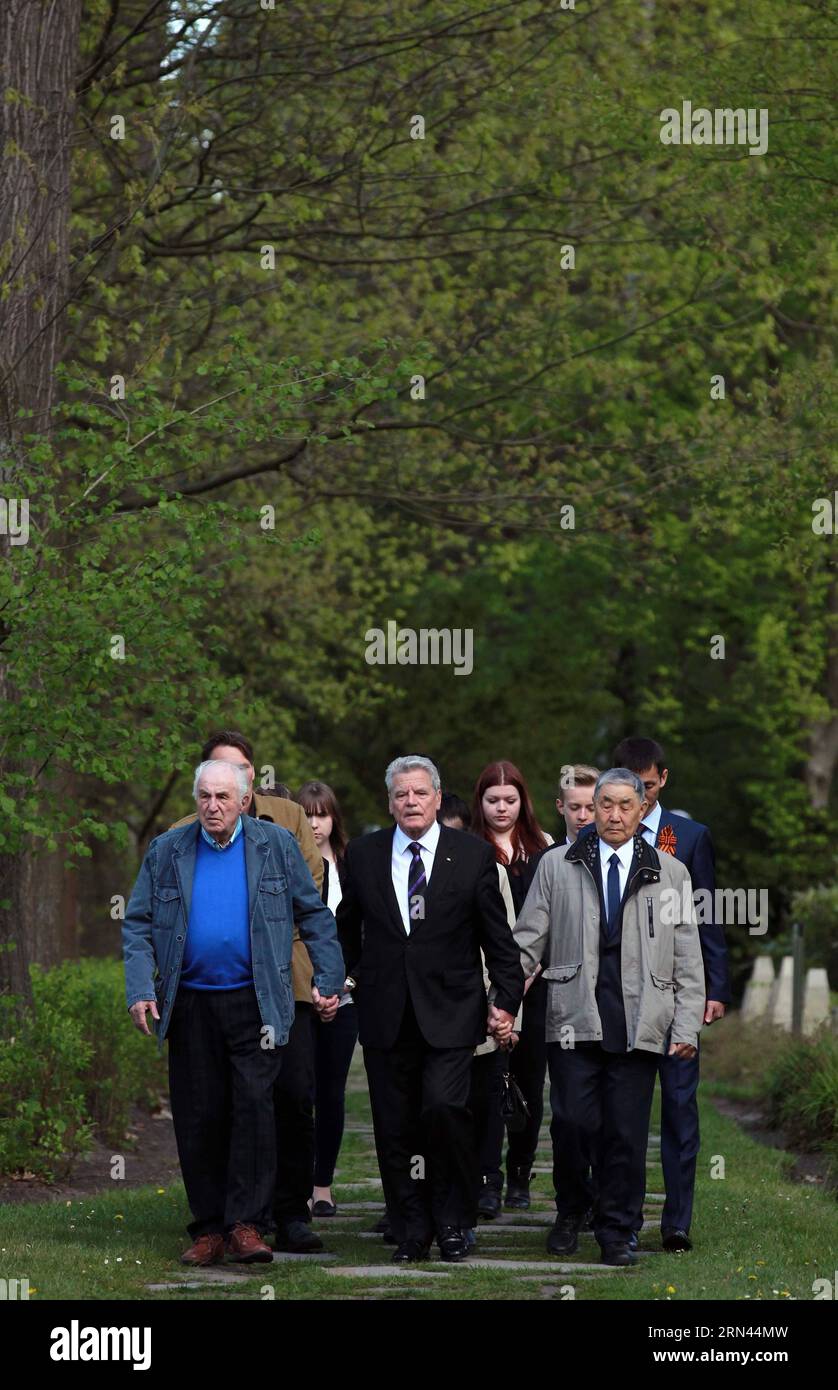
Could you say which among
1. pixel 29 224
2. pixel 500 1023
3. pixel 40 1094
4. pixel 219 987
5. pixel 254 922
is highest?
pixel 29 224

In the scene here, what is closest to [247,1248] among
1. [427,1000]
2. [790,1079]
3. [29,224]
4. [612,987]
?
[427,1000]

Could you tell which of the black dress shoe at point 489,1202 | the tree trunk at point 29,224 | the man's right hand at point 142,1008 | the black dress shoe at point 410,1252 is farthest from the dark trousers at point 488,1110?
the tree trunk at point 29,224

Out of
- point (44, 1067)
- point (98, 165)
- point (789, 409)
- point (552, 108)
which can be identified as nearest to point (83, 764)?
point (44, 1067)

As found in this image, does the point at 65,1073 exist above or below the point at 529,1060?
Answer: below

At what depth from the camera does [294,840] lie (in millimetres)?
9305

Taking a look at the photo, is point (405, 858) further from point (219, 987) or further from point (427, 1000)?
point (219, 987)

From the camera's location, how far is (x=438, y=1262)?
29.6 feet

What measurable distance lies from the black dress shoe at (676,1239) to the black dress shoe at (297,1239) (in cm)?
146

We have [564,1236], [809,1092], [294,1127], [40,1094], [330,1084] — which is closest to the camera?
[564,1236]

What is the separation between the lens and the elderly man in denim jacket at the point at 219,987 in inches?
354

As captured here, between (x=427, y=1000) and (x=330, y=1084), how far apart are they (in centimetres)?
210

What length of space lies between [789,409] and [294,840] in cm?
946

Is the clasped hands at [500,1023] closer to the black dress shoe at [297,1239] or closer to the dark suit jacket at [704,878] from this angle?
the dark suit jacket at [704,878]

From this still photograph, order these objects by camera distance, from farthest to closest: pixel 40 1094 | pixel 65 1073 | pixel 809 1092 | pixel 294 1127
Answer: pixel 809 1092 → pixel 65 1073 → pixel 40 1094 → pixel 294 1127
